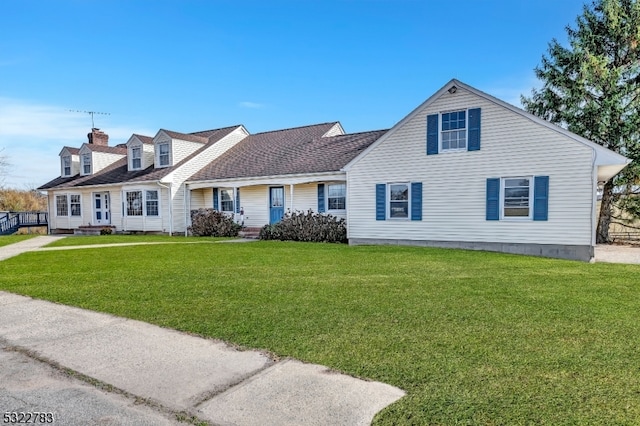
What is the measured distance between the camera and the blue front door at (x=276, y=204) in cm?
1892

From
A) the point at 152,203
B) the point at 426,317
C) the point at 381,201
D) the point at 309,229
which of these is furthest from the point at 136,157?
the point at 426,317

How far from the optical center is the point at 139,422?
2652mm

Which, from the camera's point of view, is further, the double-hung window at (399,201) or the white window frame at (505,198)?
the double-hung window at (399,201)

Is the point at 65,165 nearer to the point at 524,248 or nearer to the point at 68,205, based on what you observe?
the point at 68,205

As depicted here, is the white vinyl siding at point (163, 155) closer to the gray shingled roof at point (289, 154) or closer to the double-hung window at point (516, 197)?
the gray shingled roof at point (289, 154)

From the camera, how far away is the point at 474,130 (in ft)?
42.9

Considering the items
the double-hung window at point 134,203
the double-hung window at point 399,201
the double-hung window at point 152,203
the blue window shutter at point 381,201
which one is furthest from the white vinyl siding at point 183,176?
the double-hung window at point 399,201

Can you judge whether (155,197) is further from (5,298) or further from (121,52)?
(5,298)

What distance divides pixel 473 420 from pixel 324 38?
18027 mm

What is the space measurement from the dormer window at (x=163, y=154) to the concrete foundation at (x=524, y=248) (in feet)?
44.9

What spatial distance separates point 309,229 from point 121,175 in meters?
13.7

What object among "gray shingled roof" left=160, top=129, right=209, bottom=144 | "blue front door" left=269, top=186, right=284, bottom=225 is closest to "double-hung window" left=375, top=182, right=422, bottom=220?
"blue front door" left=269, top=186, right=284, bottom=225

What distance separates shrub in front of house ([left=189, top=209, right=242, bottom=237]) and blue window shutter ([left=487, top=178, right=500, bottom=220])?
462 inches

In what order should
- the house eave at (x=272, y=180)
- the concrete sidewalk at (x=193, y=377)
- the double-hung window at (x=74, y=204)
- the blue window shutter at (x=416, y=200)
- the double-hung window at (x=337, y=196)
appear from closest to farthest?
the concrete sidewalk at (x=193, y=377), the blue window shutter at (x=416, y=200), the house eave at (x=272, y=180), the double-hung window at (x=337, y=196), the double-hung window at (x=74, y=204)
